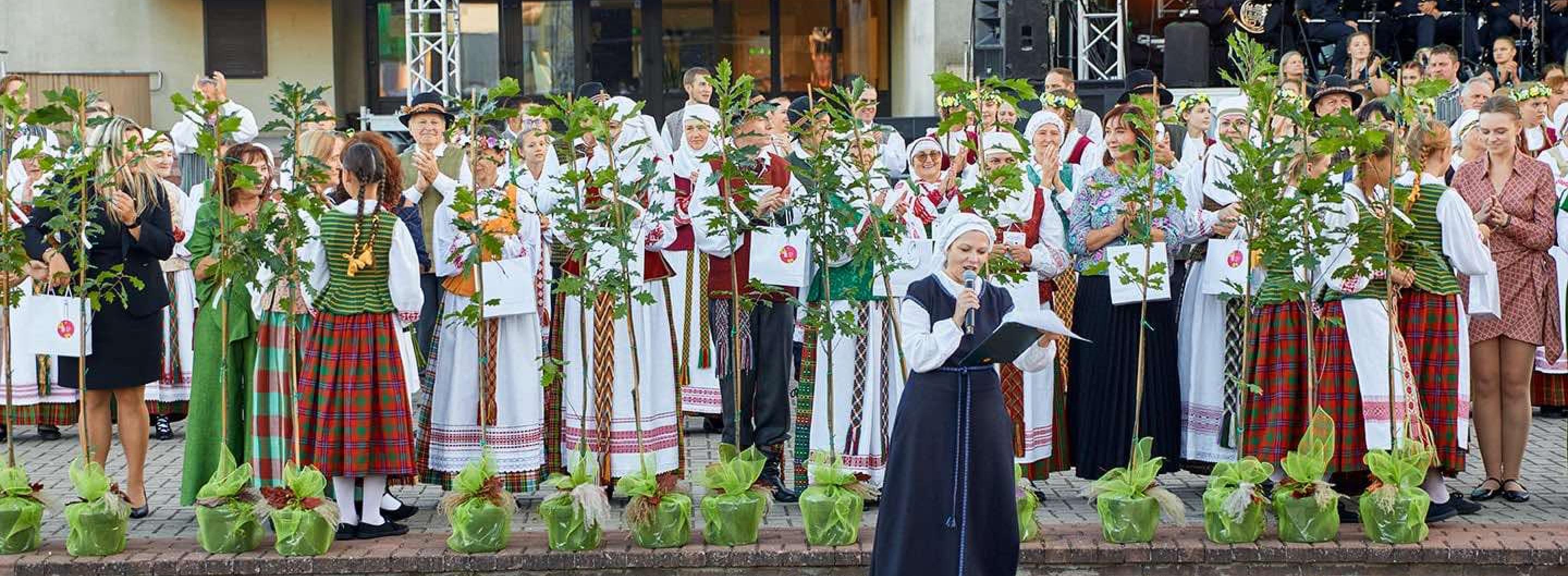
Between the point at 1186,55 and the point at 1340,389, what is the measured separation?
9.00 m

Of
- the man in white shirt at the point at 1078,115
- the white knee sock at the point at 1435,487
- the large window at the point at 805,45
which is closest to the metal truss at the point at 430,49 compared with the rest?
the large window at the point at 805,45

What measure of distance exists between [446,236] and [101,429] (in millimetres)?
1648

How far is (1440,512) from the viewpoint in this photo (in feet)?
24.3

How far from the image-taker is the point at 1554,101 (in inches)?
458

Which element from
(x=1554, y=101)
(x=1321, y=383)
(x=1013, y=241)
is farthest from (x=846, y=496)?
(x=1554, y=101)

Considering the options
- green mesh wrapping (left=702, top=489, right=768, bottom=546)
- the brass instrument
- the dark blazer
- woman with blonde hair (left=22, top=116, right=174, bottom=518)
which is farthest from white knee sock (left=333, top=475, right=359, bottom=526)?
the brass instrument

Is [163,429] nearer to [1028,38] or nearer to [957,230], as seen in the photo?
[957,230]

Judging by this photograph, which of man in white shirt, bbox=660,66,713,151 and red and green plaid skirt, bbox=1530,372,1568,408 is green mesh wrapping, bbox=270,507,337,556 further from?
red and green plaid skirt, bbox=1530,372,1568,408

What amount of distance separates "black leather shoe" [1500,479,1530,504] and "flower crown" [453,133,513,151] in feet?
14.2

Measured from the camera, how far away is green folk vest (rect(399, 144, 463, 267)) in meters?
8.19

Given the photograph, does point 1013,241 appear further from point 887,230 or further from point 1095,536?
point 1095,536

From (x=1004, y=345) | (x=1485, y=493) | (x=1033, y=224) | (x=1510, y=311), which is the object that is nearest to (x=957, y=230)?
(x=1004, y=345)

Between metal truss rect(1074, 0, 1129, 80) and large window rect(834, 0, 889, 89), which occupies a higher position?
large window rect(834, 0, 889, 89)

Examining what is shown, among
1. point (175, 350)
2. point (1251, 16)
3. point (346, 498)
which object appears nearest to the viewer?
point (346, 498)
